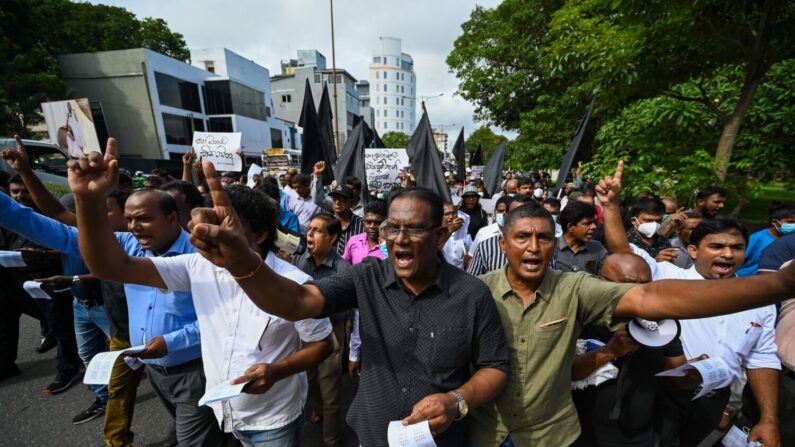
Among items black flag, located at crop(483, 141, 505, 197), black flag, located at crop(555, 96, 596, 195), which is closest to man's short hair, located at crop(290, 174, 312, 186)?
black flag, located at crop(555, 96, 596, 195)

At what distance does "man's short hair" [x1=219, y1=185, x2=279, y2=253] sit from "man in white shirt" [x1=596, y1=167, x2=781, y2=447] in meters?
2.00

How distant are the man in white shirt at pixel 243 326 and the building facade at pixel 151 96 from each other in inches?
1098

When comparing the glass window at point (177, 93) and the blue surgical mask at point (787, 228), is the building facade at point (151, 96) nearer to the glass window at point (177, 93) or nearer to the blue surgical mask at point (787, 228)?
the glass window at point (177, 93)

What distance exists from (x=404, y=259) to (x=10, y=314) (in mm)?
4973

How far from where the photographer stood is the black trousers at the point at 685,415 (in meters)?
2.03

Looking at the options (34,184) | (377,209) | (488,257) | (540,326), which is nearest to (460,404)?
(540,326)

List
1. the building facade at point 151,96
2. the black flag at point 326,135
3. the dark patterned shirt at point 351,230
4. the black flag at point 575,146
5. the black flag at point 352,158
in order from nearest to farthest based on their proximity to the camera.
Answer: the dark patterned shirt at point 351,230 → the black flag at point 575,146 → the black flag at point 352,158 → the black flag at point 326,135 → the building facade at point 151,96

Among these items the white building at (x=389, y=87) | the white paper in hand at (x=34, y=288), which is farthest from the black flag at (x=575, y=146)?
the white building at (x=389, y=87)

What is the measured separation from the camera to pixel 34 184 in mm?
2340

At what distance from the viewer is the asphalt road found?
304cm

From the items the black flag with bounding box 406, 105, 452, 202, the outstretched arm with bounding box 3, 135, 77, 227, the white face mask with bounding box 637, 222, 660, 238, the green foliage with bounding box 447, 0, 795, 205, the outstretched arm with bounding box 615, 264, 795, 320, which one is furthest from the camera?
the black flag with bounding box 406, 105, 452, 202

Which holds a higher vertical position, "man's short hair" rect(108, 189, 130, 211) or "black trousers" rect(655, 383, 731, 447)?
"man's short hair" rect(108, 189, 130, 211)

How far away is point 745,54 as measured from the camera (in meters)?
4.47

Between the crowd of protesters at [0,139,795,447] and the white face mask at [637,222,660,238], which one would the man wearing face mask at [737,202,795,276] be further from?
the crowd of protesters at [0,139,795,447]
